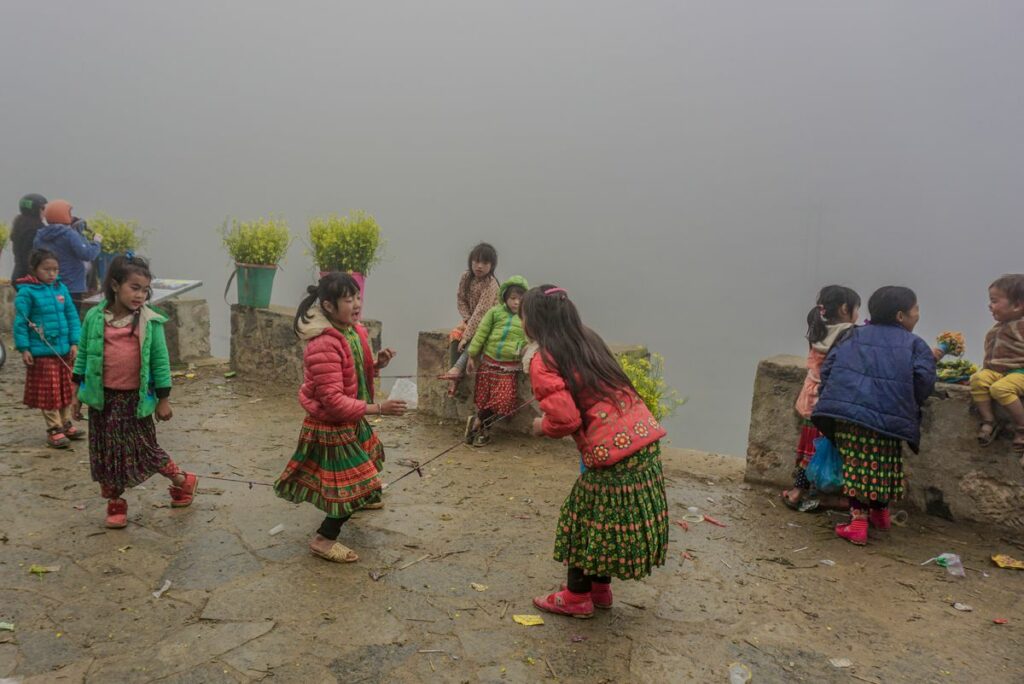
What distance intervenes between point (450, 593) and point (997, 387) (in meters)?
3.22

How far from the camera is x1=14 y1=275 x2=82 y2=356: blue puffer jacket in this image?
546 centimetres

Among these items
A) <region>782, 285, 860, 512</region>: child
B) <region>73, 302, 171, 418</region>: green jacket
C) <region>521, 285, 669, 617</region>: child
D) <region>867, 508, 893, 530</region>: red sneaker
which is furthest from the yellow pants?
<region>73, 302, 171, 418</region>: green jacket

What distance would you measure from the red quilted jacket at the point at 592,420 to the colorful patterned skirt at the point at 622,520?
78 mm

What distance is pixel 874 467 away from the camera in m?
4.45

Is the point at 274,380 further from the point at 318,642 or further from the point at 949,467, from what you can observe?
the point at 949,467

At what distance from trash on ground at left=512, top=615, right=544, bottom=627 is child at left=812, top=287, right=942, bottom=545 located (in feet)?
7.13

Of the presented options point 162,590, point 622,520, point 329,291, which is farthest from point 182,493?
point 622,520

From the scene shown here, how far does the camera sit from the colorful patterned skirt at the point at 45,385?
562cm

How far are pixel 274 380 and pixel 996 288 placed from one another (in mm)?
6354

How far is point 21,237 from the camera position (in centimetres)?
791

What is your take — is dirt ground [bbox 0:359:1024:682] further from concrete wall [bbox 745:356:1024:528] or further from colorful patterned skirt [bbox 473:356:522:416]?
colorful patterned skirt [bbox 473:356:522:416]

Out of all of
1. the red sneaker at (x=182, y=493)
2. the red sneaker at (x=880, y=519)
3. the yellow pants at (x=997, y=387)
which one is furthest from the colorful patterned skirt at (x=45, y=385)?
the yellow pants at (x=997, y=387)

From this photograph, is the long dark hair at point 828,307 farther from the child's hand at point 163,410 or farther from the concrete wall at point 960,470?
the child's hand at point 163,410

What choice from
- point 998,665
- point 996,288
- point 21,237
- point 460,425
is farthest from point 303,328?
point 21,237
